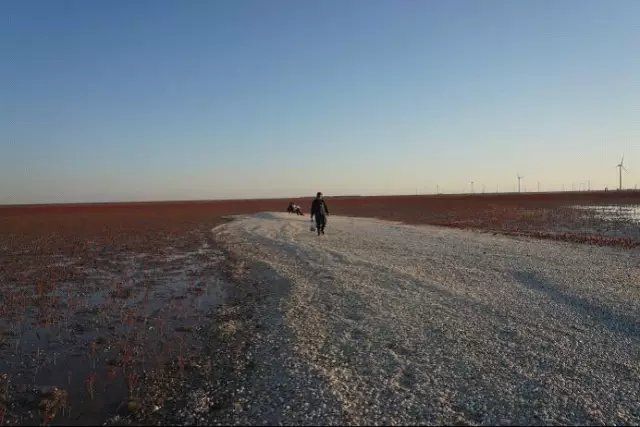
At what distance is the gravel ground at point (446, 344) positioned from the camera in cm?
588

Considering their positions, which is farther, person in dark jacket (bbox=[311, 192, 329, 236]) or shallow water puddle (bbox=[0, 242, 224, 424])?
person in dark jacket (bbox=[311, 192, 329, 236])

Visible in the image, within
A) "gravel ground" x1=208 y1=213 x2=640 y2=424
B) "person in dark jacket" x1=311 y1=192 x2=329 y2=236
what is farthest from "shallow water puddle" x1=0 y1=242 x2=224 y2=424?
"person in dark jacket" x1=311 y1=192 x2=329 y2=236

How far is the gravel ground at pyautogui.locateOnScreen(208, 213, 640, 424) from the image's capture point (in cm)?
588

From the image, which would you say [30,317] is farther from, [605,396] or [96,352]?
[605,396]

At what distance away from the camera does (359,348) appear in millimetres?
8047

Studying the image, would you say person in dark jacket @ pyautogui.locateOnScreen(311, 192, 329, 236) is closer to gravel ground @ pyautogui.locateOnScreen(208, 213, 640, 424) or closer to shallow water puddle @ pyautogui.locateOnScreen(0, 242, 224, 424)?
gravel ground @ pyautogui.locateOnScreen(208, 213, 640, 424)

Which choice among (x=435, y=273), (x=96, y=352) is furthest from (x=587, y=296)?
(x=96, y=352)

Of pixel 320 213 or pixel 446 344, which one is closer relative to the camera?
pixel 446 344

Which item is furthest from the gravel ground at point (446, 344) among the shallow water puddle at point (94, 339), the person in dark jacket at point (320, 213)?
the person in dark jacket at point (320, 213)

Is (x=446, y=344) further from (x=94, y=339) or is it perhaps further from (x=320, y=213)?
(x=320, y=213)

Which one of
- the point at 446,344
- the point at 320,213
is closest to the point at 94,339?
the point at 446,344

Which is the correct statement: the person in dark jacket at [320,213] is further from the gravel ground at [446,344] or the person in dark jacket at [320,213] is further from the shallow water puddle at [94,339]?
the shallow water puddle at [94,339]

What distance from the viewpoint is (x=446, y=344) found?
26.8 feet

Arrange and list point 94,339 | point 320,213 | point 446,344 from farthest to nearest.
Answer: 1. point 320,213
2. point 94,339
3. point 446,344
